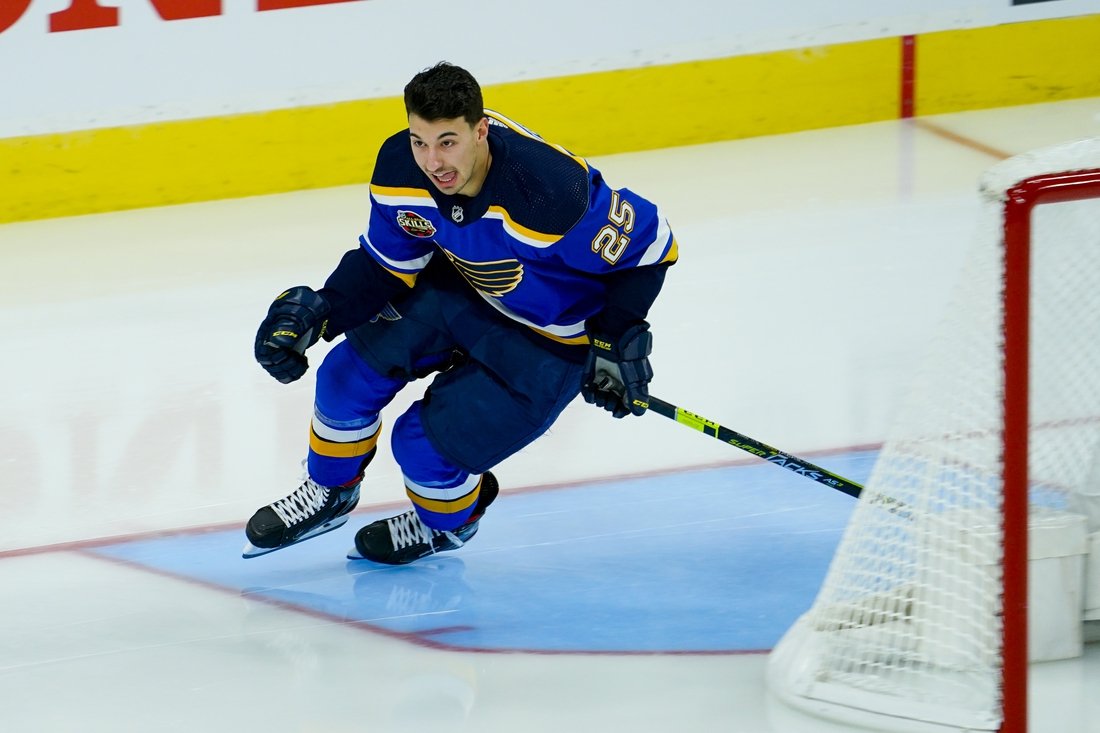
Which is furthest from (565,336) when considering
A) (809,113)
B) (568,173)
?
(809,113)

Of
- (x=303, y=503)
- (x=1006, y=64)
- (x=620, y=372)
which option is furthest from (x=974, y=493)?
(x=1006, y=64)

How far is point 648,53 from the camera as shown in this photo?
5684 mm

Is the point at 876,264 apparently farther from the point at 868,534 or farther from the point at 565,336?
the point at 868,534

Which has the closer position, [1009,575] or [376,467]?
[1009,575]

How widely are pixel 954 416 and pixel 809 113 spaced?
3.92m

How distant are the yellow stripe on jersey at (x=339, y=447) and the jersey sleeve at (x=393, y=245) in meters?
0.35

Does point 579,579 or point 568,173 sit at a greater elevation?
point 568,173

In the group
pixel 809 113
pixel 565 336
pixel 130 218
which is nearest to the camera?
pixel 565 336

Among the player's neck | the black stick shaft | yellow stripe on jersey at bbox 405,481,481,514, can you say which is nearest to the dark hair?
the player's neck

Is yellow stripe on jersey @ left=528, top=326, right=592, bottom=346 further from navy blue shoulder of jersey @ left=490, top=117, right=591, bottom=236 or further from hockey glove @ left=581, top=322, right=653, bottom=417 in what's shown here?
navy blue shoulder of jersey @ left=490, top=117, right=591, bottom=236

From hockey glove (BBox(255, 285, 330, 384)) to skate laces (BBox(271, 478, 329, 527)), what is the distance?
32 centimetres

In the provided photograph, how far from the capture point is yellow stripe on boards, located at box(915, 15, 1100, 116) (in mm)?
5949

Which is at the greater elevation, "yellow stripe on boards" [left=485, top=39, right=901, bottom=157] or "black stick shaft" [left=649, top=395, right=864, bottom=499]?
"yellow stripe on boards" [left=485, top=39, right=901, bottom=157]

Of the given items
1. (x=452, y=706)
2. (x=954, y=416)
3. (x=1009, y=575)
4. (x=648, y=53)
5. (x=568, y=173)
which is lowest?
(x=452, y=706)
